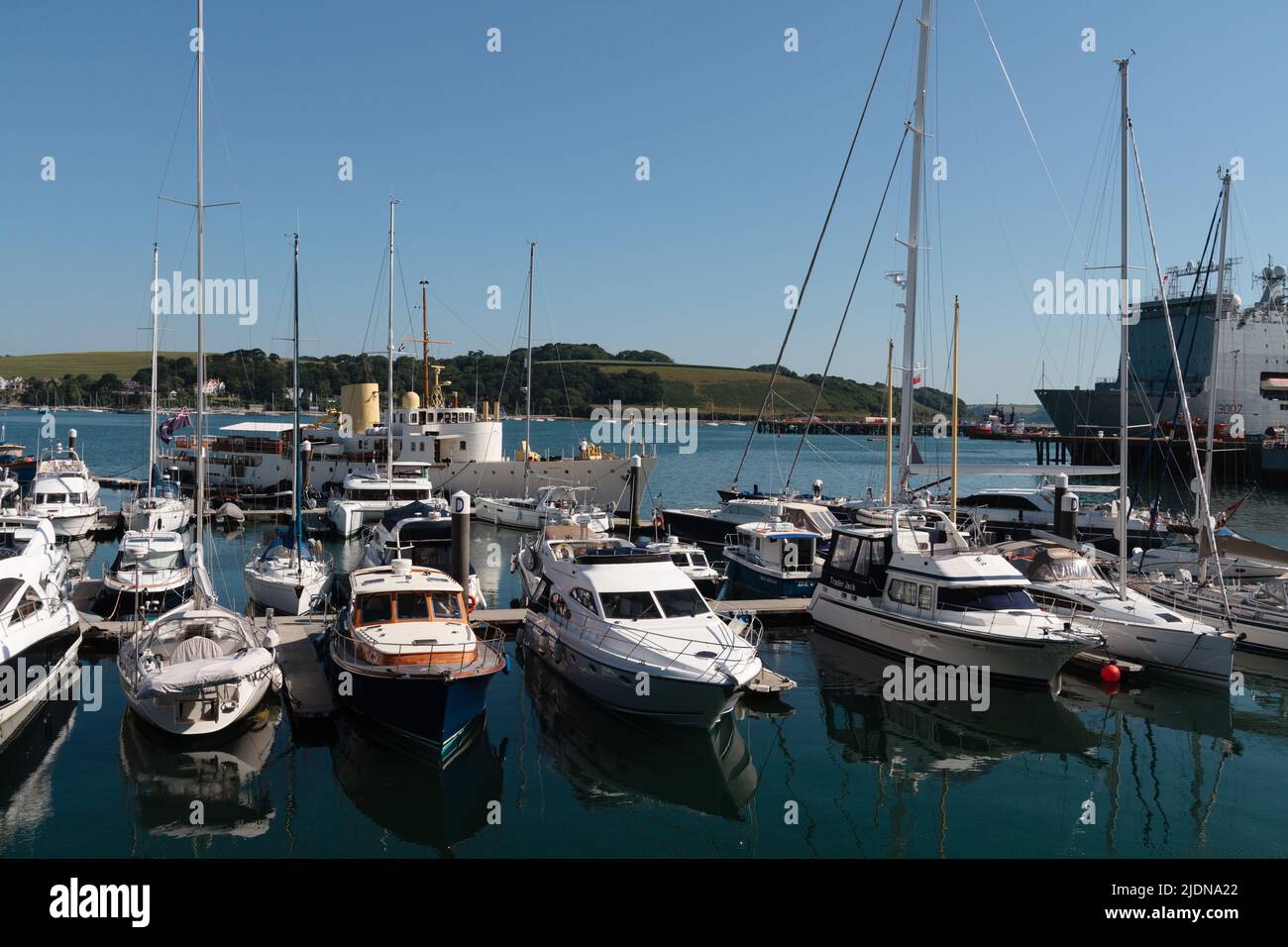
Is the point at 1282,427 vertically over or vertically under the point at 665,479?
over

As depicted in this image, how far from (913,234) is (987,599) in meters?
15.7

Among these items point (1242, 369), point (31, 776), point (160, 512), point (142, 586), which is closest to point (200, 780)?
point (31, 776)

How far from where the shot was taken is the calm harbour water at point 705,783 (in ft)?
43.2

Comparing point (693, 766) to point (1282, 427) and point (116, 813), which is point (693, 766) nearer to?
point (116, 813)

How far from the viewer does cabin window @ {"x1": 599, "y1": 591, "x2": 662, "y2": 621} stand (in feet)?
60.3

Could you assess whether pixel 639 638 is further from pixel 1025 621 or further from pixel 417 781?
pixel 1025 621

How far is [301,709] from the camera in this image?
1697 centimetres

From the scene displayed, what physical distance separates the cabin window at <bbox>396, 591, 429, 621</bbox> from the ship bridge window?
1153cm

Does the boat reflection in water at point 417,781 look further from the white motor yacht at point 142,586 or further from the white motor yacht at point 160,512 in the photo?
the white motor yacht at point 160,512

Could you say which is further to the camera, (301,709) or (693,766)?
(301,709)

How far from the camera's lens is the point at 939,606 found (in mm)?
21125
